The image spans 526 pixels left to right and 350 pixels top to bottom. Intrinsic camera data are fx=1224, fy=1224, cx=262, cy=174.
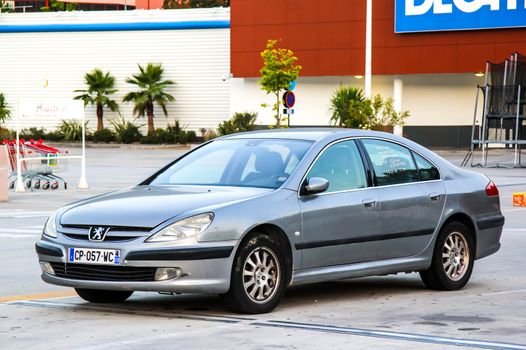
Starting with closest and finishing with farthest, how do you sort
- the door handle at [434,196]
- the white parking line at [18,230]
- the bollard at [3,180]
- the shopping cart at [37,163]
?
the door handle at [434,196] < the white parking line at [18,230] < the bollard at [3,180] < the shopping cart at [37,163]

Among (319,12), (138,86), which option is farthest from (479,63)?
(138,86)

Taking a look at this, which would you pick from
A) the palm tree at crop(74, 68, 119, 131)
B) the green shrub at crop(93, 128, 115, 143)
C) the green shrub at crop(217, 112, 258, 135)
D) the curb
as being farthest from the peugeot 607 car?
the palm tree at crop(74, 68, 119, 131)

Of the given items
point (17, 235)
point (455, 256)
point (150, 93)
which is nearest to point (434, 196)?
point (455, 256)

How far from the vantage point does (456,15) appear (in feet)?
159

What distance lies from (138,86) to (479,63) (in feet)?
53.9

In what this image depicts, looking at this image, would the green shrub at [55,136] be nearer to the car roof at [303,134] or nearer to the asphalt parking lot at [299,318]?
the asphalt parking lot at [299,318]

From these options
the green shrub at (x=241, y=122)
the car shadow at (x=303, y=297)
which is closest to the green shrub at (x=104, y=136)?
the green shrub at (x=241, y=122)

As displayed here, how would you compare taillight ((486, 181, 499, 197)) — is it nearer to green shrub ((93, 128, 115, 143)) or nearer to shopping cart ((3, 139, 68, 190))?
shopping cart ((3, 139, 68, 190))

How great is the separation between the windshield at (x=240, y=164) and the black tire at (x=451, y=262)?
1615mm

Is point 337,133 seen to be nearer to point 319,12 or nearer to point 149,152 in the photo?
point 149,152

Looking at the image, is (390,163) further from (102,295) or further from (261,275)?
(102,295)

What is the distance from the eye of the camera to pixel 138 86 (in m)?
56.3

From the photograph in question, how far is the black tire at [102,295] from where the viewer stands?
31.7 ft

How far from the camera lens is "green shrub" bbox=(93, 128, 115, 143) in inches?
2159
